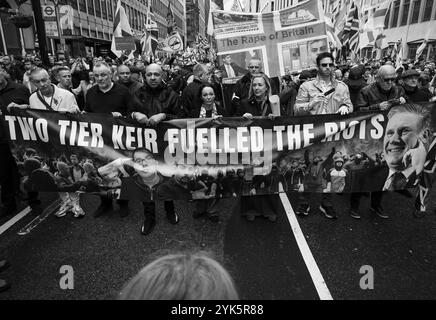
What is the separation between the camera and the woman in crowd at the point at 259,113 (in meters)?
4.14

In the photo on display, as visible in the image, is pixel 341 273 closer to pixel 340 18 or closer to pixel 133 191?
pixel 133 191

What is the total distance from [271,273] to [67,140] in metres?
2.91

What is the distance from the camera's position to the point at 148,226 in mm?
4164

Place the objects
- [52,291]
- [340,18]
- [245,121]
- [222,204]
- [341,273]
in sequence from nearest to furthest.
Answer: [52,291]
[341,273]
[245,121]
[222,204]
[340,18]

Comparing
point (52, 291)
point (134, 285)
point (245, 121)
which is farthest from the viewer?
point (245, 121)

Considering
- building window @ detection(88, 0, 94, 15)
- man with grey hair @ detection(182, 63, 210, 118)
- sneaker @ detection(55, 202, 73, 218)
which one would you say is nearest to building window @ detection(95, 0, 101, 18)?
building window @ detection(88, 0, 94, 15)

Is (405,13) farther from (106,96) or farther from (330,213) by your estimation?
(106,96)

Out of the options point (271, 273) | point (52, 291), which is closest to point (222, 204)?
point (271, 273)

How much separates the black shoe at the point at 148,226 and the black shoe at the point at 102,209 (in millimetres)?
799

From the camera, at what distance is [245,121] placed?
157 inches

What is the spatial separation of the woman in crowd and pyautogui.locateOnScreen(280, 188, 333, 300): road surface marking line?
0.29 meters

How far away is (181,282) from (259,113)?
11.4 feet

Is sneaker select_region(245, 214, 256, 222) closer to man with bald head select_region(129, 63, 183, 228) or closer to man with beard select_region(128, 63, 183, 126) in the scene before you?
man with bald head select_region(129, 63, 183, 228)

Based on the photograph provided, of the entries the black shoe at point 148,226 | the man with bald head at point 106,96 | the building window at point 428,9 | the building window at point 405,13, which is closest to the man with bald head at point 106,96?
the man with bald head at point 106,96
